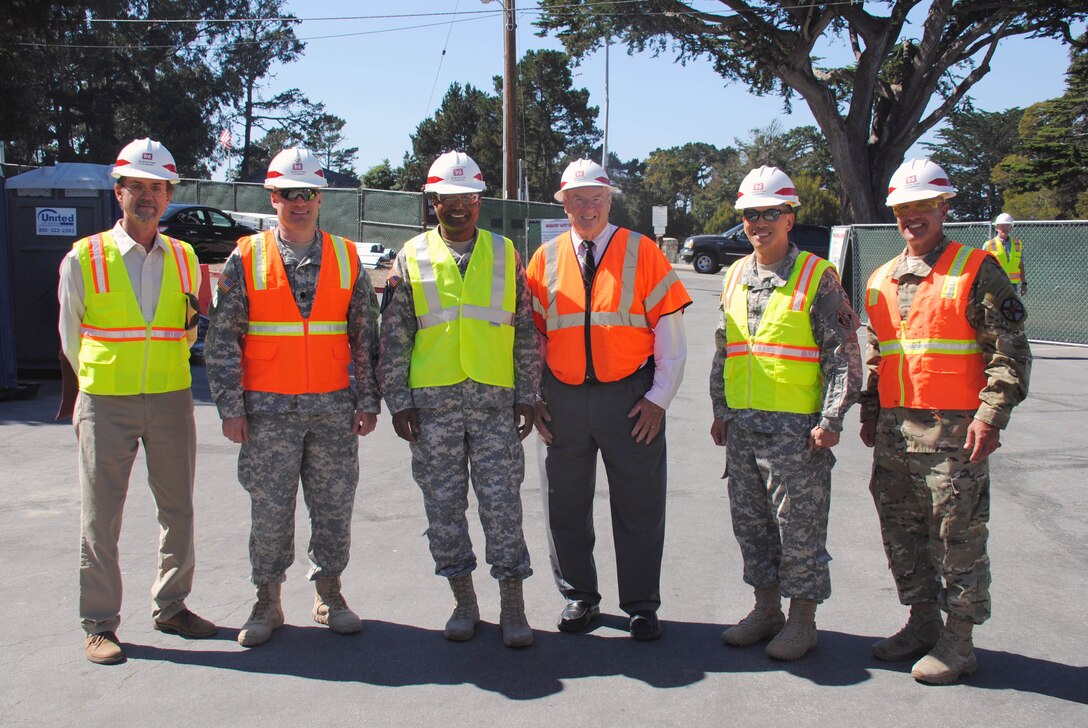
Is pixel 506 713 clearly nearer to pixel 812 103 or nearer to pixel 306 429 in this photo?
pixel 306 429

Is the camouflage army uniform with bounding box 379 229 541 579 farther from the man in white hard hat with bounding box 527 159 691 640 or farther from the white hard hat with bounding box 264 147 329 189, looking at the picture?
the white hard hat with bounding box 264 147 329 189

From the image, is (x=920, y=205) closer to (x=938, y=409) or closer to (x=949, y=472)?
(x=938, y=409)

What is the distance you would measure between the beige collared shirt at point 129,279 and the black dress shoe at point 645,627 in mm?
2597

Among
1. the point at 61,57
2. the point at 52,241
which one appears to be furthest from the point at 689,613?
the point at 61,57

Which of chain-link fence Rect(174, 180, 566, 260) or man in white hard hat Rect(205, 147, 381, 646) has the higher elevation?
chain-link fence Rect(174, 180, 566, 260)

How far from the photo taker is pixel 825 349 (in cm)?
427

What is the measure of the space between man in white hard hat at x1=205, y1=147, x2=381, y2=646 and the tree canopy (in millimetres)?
24507

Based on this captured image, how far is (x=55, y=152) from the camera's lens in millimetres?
51406

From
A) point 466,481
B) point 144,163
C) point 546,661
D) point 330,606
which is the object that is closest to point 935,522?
point 546,661

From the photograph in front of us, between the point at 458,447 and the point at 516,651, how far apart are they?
3.10 ft

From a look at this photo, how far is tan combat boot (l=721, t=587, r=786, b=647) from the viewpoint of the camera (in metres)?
4.41

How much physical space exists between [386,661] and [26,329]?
8840mm

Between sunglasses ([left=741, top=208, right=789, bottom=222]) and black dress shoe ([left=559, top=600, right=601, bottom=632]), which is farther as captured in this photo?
black dress shoe ([left=559, top=600, right=601, bottom=632])

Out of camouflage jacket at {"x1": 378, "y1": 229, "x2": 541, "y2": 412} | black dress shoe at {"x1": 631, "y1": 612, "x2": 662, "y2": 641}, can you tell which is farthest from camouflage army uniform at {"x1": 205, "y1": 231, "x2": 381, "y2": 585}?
black dress shoe at {"x1": 631, "y1": 612, "x2": 662, "y2": 641}
